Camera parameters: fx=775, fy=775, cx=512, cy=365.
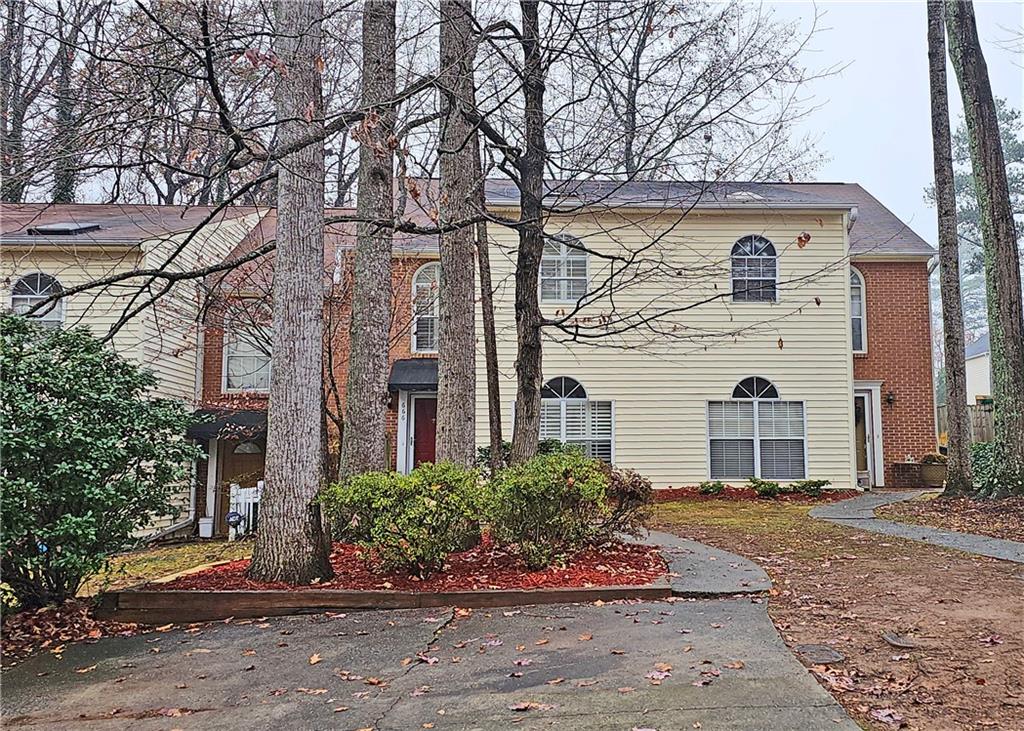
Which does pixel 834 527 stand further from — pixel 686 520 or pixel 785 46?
pixel 785 46

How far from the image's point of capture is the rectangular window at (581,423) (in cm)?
1510

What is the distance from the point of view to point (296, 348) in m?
6.12

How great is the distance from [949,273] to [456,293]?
335 inches

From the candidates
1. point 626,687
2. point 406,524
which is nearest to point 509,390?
point 406,524

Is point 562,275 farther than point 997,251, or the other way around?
point 562,275

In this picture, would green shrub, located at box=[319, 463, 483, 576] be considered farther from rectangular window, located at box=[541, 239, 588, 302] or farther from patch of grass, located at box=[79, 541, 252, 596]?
rectangular window, located at box=[541, 239, 588, 302]

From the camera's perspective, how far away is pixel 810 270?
15.3m

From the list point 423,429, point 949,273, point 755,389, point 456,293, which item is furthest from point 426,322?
point 949,273

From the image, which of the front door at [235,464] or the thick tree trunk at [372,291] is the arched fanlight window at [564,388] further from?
the thick tree trunk at [372,291]

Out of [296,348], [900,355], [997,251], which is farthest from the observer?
[900,355]

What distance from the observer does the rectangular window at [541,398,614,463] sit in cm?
1510

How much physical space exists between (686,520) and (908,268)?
922 cm

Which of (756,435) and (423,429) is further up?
(423,429)

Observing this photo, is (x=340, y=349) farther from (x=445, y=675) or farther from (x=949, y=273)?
(x=445, y=675)
